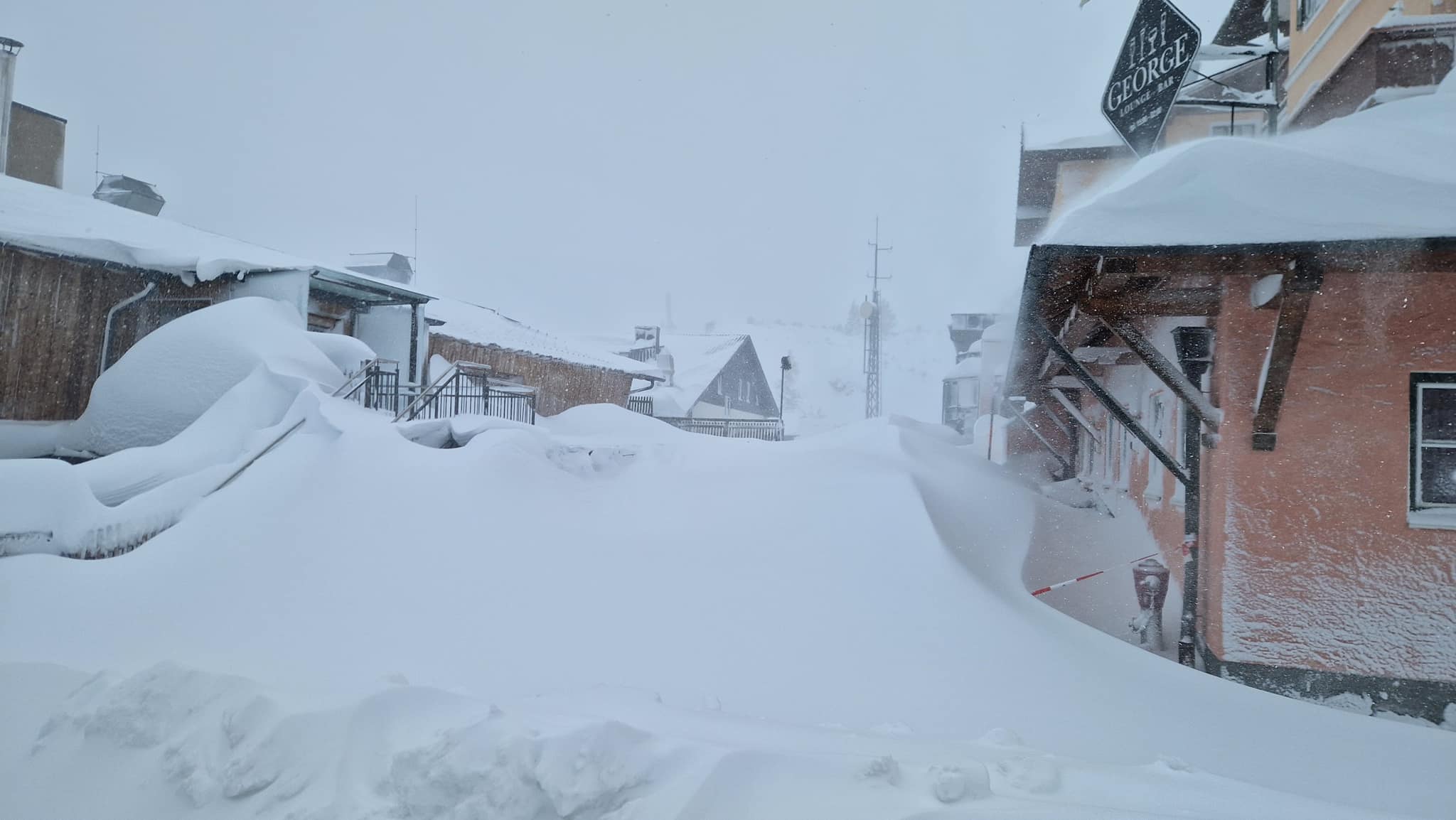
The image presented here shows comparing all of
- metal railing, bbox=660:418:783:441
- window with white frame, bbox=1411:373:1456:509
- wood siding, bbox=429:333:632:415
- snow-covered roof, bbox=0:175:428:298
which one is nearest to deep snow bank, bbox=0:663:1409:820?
window with white frame, bbox=1411:373:1456:509

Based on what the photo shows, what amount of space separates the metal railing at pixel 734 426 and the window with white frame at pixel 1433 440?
14.8 m

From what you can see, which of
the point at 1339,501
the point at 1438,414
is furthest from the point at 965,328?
the point at 1339,501

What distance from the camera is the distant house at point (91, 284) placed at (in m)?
10.3

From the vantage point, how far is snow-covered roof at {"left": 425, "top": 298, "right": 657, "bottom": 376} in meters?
18.4

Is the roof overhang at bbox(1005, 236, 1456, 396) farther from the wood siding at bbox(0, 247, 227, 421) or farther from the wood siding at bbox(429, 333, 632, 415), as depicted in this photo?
the wood siding at bbox(429, 333, 632, 415)

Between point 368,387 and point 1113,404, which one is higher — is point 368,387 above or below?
above

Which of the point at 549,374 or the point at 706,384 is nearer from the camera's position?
the point at 549,374

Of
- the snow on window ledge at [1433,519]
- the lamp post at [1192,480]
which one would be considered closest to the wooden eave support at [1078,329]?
the lamp post at [1192,480]

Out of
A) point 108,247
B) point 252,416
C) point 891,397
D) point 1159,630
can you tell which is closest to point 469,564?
point 252,416

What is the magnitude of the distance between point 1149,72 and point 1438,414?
13.2ft

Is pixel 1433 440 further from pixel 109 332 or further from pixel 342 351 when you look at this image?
pixel 109 332

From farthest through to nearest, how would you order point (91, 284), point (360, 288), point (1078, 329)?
point (360, 288) < point (91, 284) < point (1078, 329)

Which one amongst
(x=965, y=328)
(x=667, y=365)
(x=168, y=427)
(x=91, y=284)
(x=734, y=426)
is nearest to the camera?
(x=168, y=427)

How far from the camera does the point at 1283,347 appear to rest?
4.78 m
